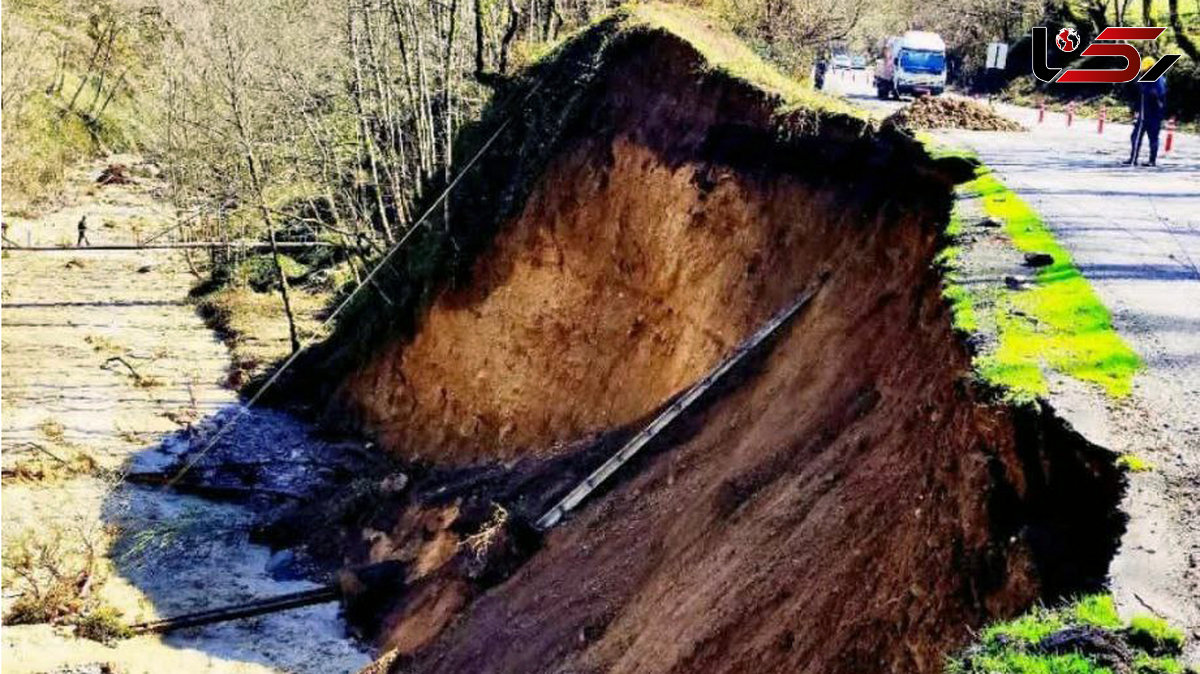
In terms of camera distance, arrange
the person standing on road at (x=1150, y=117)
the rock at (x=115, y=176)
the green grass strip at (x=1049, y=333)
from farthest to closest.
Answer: the rock at (x=115, y=176) → the person standing on road at (x=1150, y=117) → the green grass strip at (x=1049, y=333)

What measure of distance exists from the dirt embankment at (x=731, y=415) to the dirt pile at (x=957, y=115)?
4.37m

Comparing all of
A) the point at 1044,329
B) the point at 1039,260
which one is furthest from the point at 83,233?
the point at 1044,329

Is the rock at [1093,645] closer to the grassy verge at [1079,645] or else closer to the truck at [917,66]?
the grassy verge at [1079,645]

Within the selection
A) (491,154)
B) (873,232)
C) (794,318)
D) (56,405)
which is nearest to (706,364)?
(794,318)

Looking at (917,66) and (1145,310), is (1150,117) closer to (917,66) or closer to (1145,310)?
(1145,310)

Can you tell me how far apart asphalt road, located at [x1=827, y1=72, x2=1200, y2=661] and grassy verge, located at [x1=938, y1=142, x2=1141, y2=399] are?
0.54 feet

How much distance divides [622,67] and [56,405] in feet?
60.0

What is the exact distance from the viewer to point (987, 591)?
6426 millimetres

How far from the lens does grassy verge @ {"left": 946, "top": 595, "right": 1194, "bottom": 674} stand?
489 cm

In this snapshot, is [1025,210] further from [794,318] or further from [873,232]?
[794,318]

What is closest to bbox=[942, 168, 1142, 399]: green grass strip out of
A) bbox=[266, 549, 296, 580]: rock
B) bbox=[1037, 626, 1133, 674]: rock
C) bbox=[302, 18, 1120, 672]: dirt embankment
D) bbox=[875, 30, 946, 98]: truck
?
bbox=[302, 18, 1120, 672]: dirt embankment

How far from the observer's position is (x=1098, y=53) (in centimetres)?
2995

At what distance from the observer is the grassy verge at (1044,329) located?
7.72 meters

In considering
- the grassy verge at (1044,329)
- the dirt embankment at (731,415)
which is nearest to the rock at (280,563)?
the dirt embankment at (731,415)
